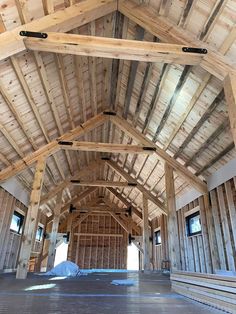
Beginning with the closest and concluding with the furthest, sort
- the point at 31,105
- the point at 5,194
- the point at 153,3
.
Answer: the point at 153,3, the point at 31,105, the point at 5,194

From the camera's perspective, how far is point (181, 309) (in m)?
2.17

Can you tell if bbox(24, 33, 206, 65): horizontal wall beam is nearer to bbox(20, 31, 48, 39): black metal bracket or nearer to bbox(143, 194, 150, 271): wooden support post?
bbox(20, 31, 48, 39): black metal bracket

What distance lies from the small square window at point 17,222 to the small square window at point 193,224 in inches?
220

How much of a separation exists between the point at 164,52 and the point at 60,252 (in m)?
13.4

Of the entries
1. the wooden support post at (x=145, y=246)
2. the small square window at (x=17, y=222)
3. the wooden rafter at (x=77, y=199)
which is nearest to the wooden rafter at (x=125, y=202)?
the wooden rafter at (x=77, y=199)

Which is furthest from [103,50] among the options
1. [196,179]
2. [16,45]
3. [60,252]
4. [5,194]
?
[60,252]

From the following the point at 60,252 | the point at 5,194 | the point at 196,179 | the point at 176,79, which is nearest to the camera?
the point at 176,79

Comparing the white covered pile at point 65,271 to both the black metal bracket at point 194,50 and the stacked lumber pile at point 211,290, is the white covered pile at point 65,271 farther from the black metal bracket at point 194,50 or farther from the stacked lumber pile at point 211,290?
the black metal bracket at point 194,50

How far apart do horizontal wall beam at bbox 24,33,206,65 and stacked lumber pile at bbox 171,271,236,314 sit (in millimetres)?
2838

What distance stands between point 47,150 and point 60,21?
348cm

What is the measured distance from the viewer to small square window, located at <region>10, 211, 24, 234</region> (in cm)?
758

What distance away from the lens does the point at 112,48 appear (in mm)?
3422

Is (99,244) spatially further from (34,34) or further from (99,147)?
(34,34)

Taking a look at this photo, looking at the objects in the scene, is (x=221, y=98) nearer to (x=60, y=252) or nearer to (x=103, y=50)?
(x=103, y=50)
